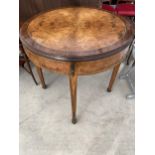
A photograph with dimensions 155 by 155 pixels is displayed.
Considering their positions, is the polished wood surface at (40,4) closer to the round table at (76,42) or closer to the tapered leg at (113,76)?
the round table at (76,42)

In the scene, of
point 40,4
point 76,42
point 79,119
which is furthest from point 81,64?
point 40,4

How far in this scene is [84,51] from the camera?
1.17 m

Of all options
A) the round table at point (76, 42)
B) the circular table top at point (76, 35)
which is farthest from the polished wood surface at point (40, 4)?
the round table at point (76, 42)

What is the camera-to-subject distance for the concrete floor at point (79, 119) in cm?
150

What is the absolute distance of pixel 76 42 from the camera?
48.6 inches

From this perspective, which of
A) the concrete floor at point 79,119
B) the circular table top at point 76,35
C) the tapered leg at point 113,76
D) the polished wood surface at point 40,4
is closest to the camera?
the circular table top at point 76,35

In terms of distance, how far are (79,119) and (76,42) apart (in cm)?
76

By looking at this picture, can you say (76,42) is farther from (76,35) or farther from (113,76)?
(113,76)

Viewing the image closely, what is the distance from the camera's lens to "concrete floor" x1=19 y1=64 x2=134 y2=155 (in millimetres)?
1497

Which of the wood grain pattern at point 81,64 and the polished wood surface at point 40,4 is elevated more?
the polished wood surface at point 40,4

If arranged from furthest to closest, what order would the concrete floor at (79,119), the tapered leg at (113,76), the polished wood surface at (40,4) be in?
the polished wood surface at (40,4) → the tapered leg at (113,76) → the concrete floor at (79,119)
